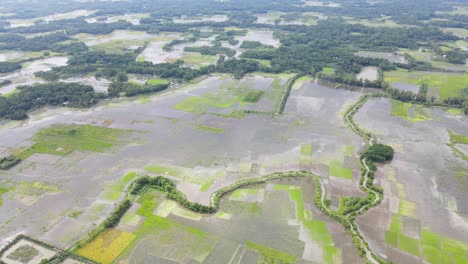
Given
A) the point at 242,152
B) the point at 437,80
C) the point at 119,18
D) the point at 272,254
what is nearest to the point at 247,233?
the point at 272,254

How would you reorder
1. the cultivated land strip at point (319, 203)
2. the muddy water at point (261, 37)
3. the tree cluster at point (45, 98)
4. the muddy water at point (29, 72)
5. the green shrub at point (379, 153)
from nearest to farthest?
the cultivated land strip at point (319, 203), the green shrub at point (379, 153), the tree cluster at point (45, 98), the muddy water at point (29, 72), the muddy water at point (261, 37)

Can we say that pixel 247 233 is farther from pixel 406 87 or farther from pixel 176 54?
pixel 176 54

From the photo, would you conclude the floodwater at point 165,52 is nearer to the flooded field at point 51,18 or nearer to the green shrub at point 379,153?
the green shrub at point 379,153

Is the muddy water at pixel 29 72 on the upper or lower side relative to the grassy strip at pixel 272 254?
upper

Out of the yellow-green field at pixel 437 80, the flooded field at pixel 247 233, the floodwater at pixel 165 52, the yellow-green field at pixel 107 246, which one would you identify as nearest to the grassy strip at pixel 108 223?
the yellow-green field at pixel 107 246

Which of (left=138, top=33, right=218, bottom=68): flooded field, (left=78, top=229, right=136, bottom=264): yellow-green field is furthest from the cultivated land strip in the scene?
(left=138, top=33, right=218, bottom=68): flooded field

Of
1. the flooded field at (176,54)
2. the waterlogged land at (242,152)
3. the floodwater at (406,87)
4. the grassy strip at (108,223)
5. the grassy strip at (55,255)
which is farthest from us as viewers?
→ the flooded field at (176,54)

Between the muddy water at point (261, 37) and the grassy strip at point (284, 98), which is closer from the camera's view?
the grassy strip at point (284, 98)
